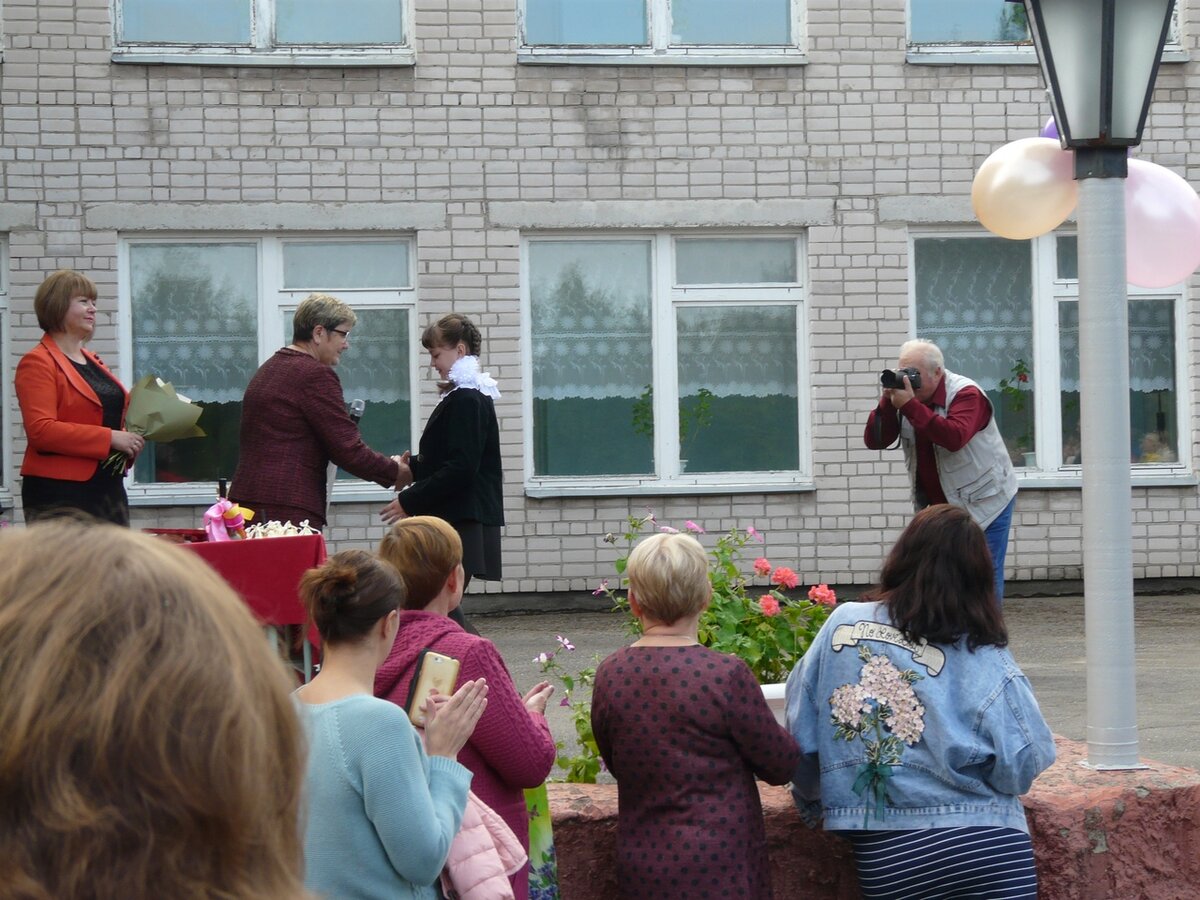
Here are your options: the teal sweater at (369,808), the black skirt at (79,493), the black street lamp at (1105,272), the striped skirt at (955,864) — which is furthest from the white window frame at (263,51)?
the teal sweater at (369,808)

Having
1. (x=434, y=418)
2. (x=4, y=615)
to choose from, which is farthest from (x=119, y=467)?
(x=4, y=615)

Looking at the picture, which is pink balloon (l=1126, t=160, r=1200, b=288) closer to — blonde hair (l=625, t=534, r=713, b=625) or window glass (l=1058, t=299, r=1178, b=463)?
blonde hair (l=625, t=534, r=713, b=625)

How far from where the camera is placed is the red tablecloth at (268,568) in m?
4.66

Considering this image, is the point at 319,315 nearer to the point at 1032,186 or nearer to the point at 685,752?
the point at 1032,186

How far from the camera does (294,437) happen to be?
5.65 meters

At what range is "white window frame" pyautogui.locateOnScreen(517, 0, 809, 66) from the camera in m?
10.8

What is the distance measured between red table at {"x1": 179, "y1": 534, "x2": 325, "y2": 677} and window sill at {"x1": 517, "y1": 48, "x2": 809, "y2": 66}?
671 cm

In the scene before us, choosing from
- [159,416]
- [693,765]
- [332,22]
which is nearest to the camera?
[693,765]

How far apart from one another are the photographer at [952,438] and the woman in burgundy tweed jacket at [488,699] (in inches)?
143

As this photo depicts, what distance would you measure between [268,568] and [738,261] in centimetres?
691

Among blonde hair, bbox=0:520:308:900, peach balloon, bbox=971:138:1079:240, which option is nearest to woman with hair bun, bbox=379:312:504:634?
peach balloon, bbox=971:138:1079:240

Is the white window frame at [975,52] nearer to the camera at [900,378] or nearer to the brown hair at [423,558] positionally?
the camera at [900,378]

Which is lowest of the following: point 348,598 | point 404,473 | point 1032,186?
point 348,598

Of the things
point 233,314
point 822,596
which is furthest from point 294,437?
point 233,314
